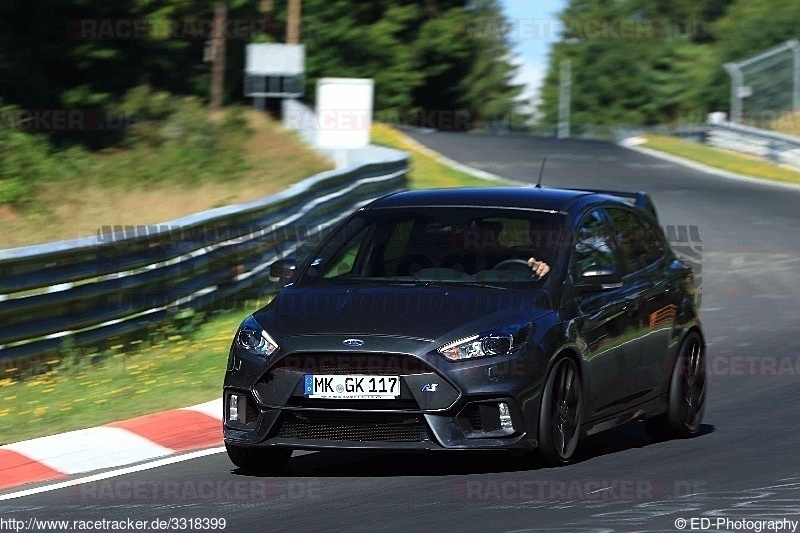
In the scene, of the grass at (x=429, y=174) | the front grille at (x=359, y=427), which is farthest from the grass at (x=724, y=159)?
the front grille at (x=359, y=427)

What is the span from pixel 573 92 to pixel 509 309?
100722mm

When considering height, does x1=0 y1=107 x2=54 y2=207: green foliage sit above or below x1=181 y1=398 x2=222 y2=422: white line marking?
above

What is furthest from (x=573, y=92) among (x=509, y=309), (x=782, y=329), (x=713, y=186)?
(x=509, y=309)

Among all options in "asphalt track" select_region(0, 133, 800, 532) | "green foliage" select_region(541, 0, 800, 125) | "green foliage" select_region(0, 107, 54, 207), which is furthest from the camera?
"green foliage" select_region(541, 0, 800, 125)

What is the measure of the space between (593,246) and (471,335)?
5.18 ft

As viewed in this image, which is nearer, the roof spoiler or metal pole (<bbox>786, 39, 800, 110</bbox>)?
the roof spoiler

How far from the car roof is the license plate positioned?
172cm

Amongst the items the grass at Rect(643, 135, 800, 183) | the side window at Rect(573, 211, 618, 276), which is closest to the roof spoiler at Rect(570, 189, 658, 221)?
the side window at Rect(573, 211, 618, 276)

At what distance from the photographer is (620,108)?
100125mm

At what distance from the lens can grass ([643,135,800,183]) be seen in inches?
1227

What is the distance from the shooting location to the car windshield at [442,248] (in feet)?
28.8

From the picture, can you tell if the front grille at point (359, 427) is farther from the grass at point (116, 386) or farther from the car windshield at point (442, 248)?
the grass at point (116, 386)

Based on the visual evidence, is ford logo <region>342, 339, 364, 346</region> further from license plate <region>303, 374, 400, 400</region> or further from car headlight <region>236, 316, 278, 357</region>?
car headlight <region>236, 316, 278, 357</region>

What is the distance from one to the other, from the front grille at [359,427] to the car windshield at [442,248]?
108cm
